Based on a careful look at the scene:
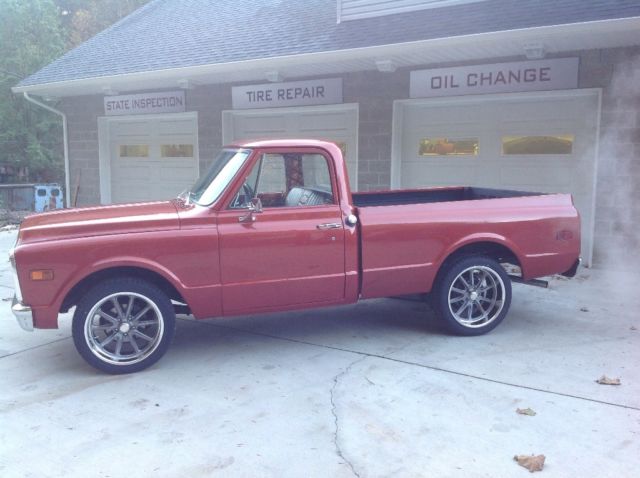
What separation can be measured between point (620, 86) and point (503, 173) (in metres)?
2.05

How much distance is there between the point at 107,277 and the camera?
4.91 m

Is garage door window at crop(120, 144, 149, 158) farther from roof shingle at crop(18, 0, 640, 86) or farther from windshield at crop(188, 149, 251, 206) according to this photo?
windshield at crop(188, 149, 251, 206)

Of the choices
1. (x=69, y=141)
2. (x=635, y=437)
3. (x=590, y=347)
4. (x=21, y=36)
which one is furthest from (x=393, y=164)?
(x=21, y=36)

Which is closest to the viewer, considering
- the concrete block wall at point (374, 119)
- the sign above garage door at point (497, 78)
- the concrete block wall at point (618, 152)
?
the concrete block wall at point (618, 152)

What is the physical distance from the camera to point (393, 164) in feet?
34.8

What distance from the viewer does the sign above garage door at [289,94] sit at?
11.0m

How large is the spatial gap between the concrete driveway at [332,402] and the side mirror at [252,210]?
1213mm

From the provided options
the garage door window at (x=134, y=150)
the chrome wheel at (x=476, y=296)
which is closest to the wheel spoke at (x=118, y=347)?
the chrome wheel at (x=476, y=296)

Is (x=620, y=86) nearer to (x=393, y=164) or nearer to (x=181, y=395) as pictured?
(x=393, y=164)

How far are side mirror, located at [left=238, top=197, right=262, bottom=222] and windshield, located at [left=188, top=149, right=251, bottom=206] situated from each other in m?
0.29

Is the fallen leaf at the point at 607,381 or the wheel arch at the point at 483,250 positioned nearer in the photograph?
the fallen leaf at the point at 607,381

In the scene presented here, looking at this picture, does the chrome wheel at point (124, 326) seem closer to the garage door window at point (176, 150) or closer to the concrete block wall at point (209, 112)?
the concrete block wall at point (209, 112)

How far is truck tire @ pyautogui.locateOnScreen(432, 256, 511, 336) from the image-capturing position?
577 cm

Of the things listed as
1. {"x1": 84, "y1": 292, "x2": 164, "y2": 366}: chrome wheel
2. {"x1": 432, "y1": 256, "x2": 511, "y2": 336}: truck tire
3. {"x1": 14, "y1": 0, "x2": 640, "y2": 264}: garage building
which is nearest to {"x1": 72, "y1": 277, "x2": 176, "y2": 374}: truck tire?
{"x1": 84, "y1": 292, "x2": 164, "y2": 366}: chrome wheel
